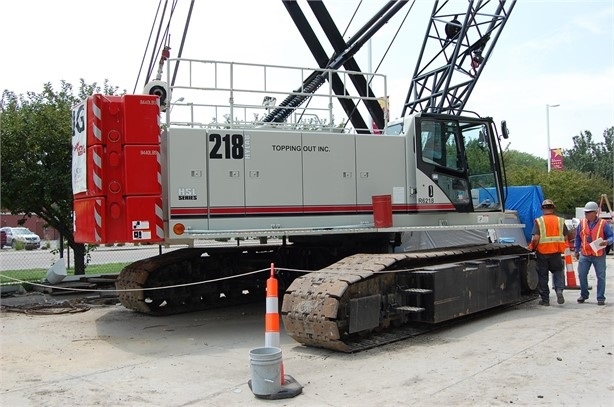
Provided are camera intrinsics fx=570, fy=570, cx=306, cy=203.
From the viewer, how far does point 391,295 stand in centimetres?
729

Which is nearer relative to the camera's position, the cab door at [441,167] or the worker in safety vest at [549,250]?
the cab door at [441,167]

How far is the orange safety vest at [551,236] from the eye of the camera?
934 centimetres

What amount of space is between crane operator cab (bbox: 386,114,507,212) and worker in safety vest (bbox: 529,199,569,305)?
0.92m

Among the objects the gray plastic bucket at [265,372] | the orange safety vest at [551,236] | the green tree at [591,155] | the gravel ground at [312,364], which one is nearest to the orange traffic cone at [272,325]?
the gray plastic bucket at [265,372]

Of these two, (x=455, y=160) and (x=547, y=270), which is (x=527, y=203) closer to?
(x=547, y=270)

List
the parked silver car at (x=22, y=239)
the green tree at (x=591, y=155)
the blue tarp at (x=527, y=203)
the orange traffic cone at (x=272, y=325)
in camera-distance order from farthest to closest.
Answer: the green tree at (x=591, y=155) → the parked silver car at (x=22, y=239) → the blue tarp at (x=527, y=203) → the orange traffic cone at (x=272, y=325)

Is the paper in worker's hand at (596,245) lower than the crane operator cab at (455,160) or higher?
lower

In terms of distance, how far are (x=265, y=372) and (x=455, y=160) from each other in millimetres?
5112

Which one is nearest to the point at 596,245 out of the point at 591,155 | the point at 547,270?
the point at 547,270

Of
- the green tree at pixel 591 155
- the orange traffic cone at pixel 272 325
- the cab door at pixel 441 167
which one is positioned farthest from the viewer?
the green tree at pixel 591 155

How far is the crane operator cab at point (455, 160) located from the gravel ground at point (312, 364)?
1893 millimetres

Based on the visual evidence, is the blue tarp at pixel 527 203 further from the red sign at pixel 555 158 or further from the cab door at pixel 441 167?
the red sign at pixel 555 158

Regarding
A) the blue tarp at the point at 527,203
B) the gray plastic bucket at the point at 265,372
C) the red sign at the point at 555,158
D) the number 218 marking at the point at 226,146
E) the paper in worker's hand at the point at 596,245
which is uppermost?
the red sign at the point at 555,158

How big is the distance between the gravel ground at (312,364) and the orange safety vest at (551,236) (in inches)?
41.4
